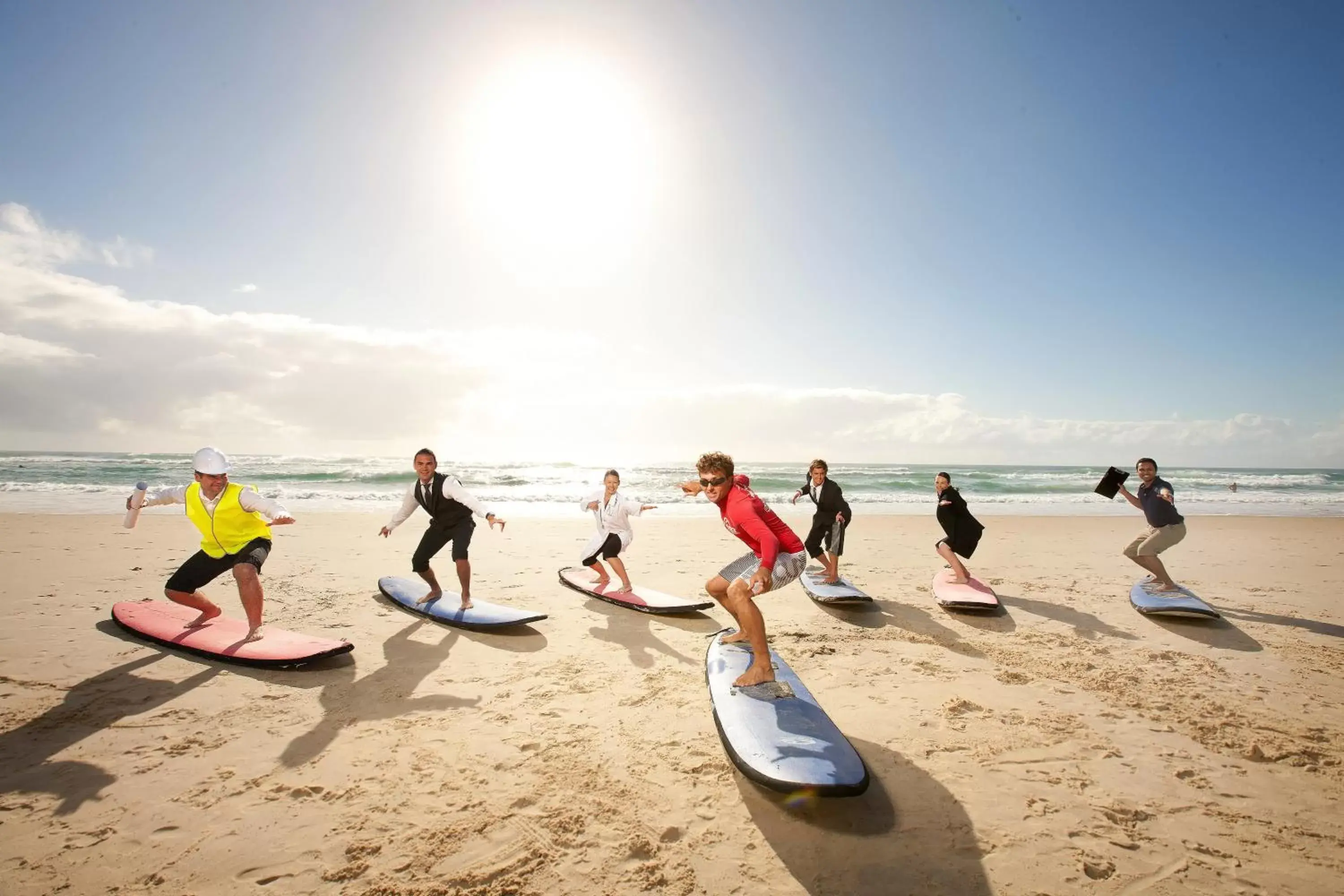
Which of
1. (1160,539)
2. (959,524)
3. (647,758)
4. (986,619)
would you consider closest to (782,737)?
(647,758)

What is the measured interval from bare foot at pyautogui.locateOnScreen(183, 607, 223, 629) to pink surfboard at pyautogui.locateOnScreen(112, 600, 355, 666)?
4 centimetres

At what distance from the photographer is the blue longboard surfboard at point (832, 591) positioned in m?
8.21

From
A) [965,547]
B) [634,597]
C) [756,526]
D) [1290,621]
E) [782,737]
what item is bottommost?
[1290,621]

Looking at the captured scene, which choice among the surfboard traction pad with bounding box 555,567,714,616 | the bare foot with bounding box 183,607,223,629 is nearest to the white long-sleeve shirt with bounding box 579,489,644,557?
the surfboard traction pad with bounding box 555,567,714,616

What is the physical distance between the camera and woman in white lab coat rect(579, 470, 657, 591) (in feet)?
29.3

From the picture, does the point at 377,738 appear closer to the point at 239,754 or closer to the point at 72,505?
the point at 239,754

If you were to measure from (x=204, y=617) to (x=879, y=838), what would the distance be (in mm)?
7645

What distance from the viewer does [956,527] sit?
910 centimetres

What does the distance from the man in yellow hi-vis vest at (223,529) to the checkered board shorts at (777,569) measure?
4767 mm

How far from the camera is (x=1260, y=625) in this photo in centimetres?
765

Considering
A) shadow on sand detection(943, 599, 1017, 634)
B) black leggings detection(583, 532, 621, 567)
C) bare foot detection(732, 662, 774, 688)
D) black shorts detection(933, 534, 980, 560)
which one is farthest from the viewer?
black shorts detection(933, 534, 980, 560)

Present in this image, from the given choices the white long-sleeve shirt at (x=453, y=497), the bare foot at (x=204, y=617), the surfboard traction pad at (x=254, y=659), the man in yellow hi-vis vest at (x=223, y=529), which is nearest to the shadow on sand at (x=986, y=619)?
the white long-sleeve shirt at (x=453, y=497)

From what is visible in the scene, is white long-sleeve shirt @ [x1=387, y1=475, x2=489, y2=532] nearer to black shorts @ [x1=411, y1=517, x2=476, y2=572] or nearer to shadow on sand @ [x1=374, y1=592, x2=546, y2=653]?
black shorts @ [x1=411, y1=517, x2=476, y2=572]

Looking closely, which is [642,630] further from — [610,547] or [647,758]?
[647,758]
